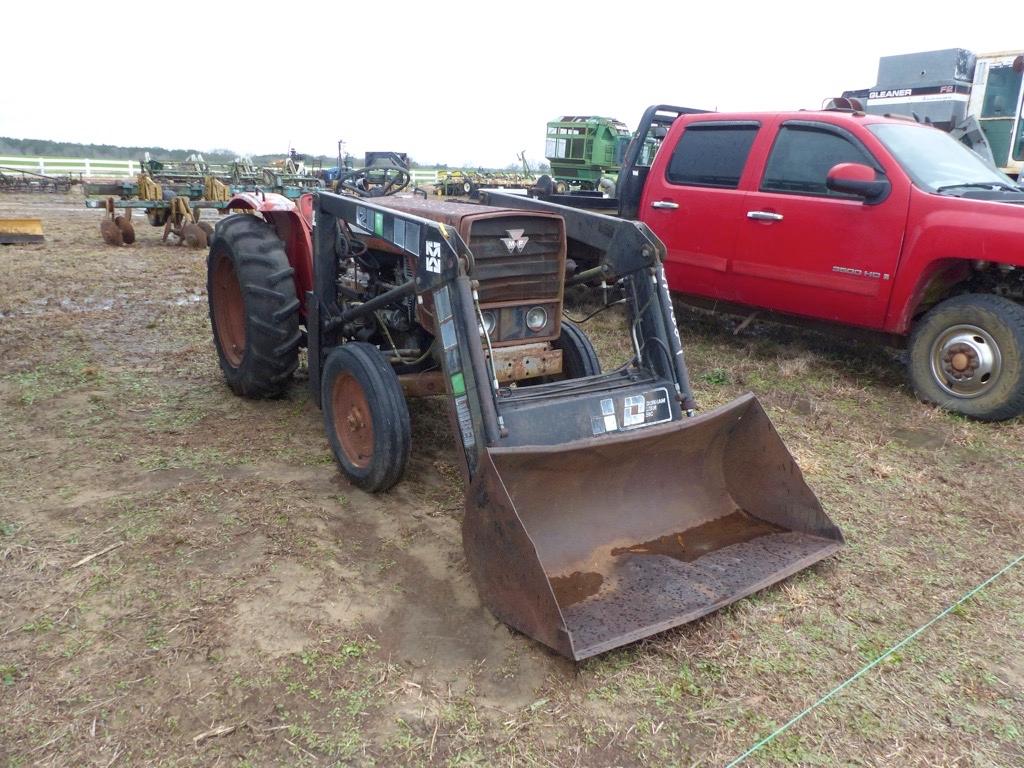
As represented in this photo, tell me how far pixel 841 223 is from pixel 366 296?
10.7 ft

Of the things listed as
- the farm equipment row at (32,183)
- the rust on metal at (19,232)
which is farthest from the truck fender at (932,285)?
the farm equipment row at (32,183)

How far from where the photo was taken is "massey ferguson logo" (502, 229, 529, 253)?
3.69 metres

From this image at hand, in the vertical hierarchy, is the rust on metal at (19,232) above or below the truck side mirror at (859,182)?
below

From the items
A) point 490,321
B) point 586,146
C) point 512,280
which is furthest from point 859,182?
point 586,146

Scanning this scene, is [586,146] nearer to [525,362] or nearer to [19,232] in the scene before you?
[19,232]

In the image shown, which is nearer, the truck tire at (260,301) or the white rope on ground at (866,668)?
the white rope on ground at (866,668)

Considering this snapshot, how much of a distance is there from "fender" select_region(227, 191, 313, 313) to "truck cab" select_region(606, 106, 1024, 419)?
299 centimetres

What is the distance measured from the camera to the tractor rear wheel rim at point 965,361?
5.05m

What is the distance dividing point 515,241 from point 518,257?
80mm

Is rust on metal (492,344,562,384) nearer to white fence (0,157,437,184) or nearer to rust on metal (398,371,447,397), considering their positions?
rust on metal (398,371,447,397)

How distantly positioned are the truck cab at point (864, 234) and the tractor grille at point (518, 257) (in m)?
2.44

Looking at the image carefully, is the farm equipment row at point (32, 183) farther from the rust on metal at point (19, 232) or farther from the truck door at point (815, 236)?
the truck door at point (815, 236)

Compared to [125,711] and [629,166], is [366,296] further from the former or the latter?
[629,166]

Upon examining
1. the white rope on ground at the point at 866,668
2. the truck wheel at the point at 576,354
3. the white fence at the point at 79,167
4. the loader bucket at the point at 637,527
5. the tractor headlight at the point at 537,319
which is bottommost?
the white rope on ground at the point at 866,668
